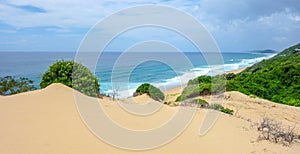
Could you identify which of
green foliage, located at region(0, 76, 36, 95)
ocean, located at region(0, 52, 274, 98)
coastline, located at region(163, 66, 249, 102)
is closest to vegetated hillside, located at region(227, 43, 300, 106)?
coastline, located at region(163, 66, 249, 102)

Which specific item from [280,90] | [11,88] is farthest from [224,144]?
[280,90]

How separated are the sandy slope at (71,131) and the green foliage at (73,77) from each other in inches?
148

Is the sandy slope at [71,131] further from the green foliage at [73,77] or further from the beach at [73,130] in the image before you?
the green foliage at [73,77]

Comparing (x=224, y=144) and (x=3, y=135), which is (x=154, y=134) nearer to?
(x=224, y=144)

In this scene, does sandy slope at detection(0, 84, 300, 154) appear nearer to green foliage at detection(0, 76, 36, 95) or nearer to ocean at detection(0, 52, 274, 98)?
ocean at detection(0, 52, 274, 98)

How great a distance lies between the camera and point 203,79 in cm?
2511

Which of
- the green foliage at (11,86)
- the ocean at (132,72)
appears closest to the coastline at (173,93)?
the ocean at (132,72)

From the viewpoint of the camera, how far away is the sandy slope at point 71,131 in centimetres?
532

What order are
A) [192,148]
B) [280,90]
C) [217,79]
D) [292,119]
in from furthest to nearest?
[217,79] < [280,90] < [292,119] < [192,148]

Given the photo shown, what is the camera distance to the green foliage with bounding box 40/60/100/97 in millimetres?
13609

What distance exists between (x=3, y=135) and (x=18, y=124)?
731 mm

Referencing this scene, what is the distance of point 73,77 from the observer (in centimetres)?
1388

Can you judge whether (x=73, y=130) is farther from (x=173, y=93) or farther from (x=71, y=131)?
(x=173, y=93)

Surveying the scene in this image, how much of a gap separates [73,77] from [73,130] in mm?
8118
